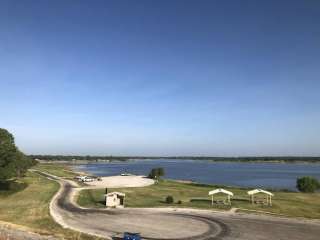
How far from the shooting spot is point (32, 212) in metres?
59.0

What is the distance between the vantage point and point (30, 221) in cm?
5166

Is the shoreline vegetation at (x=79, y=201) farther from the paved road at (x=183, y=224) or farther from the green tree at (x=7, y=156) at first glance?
the green tree at (x=7, y=156)

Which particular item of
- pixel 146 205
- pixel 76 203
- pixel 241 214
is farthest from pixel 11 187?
pixel 241 214

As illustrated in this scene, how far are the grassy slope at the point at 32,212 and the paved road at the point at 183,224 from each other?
1.92 m

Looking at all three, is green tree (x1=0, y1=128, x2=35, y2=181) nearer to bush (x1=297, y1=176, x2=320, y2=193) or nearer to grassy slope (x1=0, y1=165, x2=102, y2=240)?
grassy slope (x1=0, y1=165, x2=102, y2=240)

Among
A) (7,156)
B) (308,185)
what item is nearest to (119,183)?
(7,156)

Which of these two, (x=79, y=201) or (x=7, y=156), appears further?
(x=7, y=156)

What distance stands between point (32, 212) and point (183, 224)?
24329mm

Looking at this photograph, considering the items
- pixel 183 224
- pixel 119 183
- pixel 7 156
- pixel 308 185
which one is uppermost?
pixel 7 156

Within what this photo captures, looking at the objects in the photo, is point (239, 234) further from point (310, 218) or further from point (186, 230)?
point (310, 218)

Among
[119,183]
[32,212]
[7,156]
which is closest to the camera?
[32,212]

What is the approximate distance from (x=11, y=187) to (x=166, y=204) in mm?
40660

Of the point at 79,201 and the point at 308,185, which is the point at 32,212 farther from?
the point at 308,185

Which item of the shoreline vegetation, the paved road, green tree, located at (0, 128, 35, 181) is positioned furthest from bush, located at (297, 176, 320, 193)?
green tree, located at (0, 128, 35, 181)
